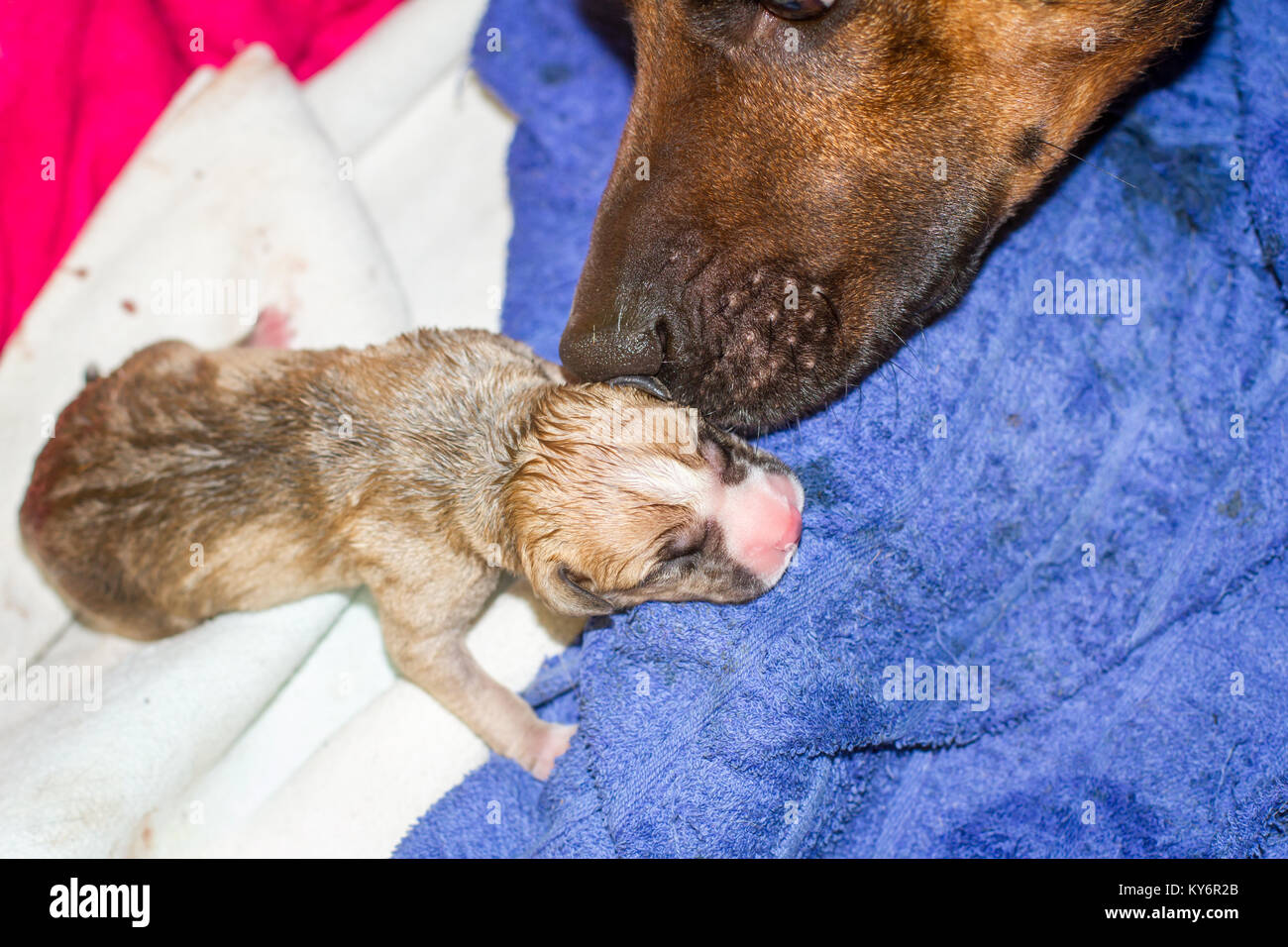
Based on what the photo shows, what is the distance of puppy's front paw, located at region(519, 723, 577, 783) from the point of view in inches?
161

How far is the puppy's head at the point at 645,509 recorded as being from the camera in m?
3.46

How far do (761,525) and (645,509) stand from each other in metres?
0.35

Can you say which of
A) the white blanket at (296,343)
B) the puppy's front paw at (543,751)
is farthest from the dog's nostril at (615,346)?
the puppy's front paw at (543,751)

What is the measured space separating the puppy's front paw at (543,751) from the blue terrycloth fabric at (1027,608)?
0.10 meters

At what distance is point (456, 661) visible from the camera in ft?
13.2

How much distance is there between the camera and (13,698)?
454 centimetres

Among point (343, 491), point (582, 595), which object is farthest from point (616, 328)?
point (343, 491)

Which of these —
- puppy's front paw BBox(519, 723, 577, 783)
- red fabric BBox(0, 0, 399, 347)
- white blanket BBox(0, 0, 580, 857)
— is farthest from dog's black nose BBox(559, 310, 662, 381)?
red fabric BBox(0, 0, 399, 347)

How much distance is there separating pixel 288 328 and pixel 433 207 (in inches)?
42.2

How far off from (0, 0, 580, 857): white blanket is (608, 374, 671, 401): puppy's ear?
48.9 inches

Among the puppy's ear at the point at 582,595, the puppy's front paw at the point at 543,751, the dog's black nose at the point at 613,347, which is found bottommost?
the puppy's front paw at the point at 543,751

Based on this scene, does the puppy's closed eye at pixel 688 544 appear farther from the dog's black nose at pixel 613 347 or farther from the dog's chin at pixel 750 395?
the dog's black nose at pixel 613 347

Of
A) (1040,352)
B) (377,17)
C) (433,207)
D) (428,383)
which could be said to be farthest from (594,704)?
(377,17)

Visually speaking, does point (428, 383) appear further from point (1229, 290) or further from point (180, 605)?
point (1229, 290)
